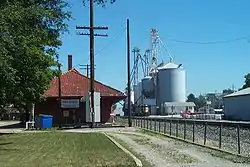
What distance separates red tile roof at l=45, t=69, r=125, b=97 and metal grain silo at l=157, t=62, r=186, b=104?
51.7 metres

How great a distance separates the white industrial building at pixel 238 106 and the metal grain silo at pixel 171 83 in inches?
1627

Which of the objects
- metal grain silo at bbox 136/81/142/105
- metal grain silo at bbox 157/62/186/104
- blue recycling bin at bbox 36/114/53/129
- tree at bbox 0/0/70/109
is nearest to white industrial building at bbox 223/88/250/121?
blue recycling bin at bbox 36/114/53/129

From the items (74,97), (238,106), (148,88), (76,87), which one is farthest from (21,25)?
(148,88)

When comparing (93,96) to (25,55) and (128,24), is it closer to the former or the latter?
(128,24)

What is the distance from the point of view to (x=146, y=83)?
13088cm

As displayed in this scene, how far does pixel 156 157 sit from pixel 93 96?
32437 millimetres

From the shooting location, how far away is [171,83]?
393 feet

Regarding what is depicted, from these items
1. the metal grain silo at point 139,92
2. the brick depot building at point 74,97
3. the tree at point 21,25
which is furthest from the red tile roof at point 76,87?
the metal grain silo at point 139,92

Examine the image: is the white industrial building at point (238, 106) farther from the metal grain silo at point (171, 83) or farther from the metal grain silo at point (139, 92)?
the metal grain silo at point (139, 92)

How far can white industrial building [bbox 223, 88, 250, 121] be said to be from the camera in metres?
67.9

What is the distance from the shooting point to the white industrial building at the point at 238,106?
67.9m

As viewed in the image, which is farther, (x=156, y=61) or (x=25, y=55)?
(x=156, y=61)

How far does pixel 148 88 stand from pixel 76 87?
214ft

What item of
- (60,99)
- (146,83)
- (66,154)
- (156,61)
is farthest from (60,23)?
(156,61)
